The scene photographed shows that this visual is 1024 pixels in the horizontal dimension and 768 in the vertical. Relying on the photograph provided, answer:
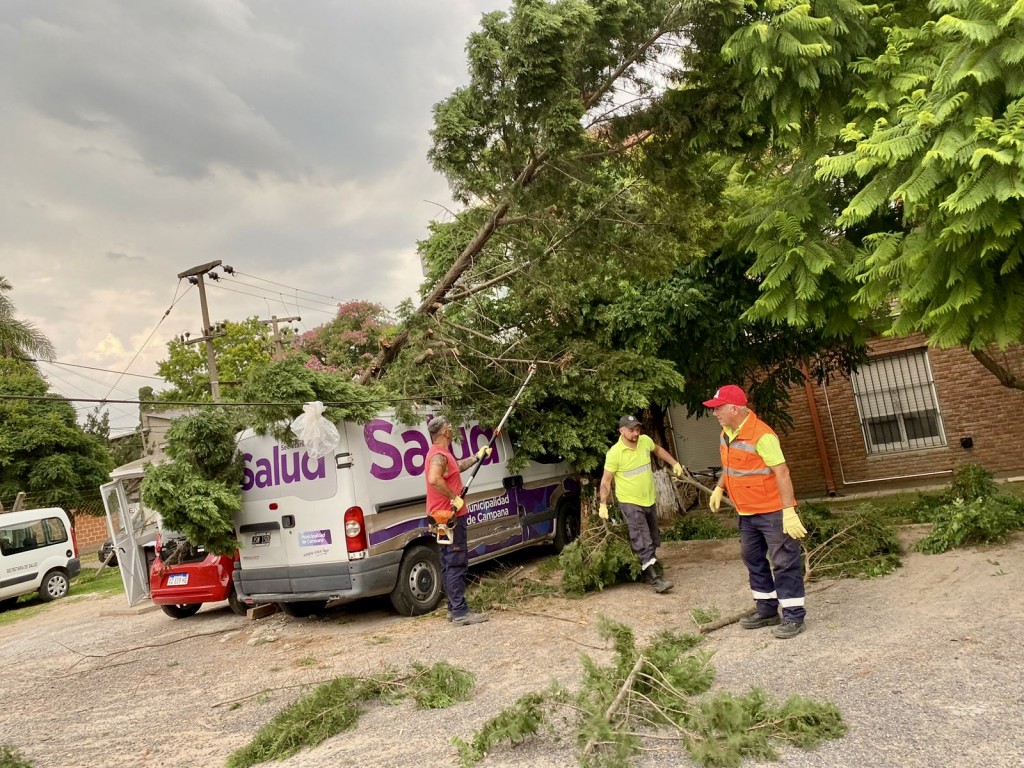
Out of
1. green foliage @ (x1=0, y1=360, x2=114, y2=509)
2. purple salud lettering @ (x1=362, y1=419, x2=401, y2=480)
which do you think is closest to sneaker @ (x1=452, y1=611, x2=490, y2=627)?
purple salud lettering @ (x1=362, y1=419, x2=401, y2=480)

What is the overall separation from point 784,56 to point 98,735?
22.5 feet

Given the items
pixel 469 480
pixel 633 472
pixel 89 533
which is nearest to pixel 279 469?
pixel 469 480

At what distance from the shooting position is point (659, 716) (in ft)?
Result: 11.9

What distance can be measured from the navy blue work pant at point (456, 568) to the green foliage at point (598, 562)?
1052 millimetres

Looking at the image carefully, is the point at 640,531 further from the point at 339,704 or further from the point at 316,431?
the point at 339,704

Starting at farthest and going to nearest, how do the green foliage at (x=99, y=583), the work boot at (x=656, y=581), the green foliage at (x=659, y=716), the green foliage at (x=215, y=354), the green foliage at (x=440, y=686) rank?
the green foliage at (x=215, y=354) < the green foliage at (x=99, y=583) < the work boot at (x=656, y=581) < the green foliage at (x=440, y=686) < the green foliage at (x=659, y=716)

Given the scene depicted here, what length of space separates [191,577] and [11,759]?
4.31m

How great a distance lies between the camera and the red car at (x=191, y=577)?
846cm

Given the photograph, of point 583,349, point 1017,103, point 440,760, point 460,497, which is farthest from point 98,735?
point 1017,103

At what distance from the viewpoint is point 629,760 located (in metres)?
3.27

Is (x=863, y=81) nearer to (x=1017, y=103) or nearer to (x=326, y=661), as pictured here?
(x=1017, y=103)

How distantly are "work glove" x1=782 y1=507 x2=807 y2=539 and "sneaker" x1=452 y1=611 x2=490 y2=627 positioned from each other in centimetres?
291

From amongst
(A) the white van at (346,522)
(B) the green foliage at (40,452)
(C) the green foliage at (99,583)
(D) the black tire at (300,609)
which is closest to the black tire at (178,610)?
(D) the black tire at (300,609)

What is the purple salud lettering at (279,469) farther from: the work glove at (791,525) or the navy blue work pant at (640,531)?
the work glove at (791,525)
